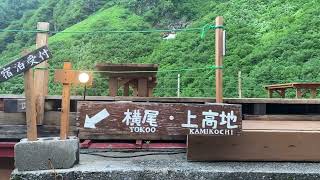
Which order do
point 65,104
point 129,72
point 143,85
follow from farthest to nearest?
point 143,85 → point 129,72 → point 65,104

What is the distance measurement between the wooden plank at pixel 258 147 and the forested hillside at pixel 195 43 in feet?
27.5

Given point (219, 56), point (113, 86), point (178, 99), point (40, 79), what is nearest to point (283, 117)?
point (178, 99)

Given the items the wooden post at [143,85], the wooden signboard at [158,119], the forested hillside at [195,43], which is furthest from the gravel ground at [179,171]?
the forested hillside at [195,43]

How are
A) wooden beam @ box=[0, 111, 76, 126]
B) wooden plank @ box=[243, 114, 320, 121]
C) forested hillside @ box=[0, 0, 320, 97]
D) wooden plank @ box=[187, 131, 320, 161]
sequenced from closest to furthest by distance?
wooden plank @ box=[187, 131, 320, 161], wooden beam @ box=[0, 111, 76, 126], wooden plank @ box=[243, 114, 320, 121], forested hillside @ box=[0, 0, 320, 97]

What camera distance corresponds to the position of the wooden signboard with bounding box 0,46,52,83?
3.62m

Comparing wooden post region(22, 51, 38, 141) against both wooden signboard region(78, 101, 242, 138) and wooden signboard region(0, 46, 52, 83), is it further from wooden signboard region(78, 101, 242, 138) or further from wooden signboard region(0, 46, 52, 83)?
wooden signboard region(78, 101, 242, 138)

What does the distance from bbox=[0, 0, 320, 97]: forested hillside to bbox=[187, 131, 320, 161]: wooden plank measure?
8.39m

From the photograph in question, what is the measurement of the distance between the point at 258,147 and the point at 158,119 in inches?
40.0

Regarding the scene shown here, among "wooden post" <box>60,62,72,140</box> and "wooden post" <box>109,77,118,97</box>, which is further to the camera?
"wooden post" <box>109,77,118,97</box>

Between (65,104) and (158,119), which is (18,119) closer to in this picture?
(65,104)

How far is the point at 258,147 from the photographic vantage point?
4004 mm

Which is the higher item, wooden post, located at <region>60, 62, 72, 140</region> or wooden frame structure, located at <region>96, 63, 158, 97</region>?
wooden frame structure, located at <region>96, 63, 158, 97</region>

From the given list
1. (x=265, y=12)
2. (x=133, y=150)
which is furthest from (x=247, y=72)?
(x=133, y=150)

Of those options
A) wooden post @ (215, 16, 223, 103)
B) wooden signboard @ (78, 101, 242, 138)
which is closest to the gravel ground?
wooden signboard @ (78, 101, 242, 138)
